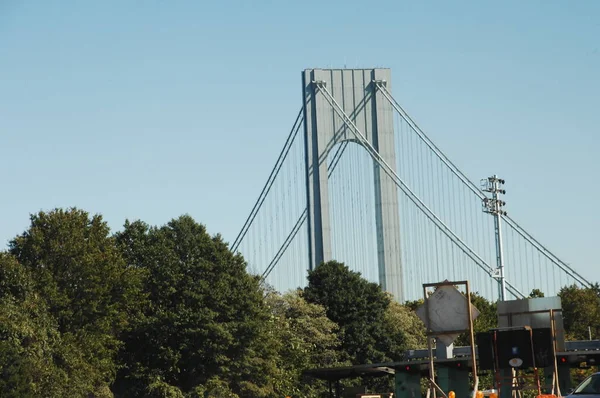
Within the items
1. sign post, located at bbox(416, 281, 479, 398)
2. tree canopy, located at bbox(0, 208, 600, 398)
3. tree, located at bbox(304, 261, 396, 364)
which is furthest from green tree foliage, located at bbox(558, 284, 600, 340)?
sign post, located at bbox(416, 281, 479, 398)

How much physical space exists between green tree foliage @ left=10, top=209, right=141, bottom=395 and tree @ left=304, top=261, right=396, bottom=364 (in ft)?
67.1

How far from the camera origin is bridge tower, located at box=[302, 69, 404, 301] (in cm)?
7756

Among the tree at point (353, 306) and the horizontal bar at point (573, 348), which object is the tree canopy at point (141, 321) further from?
the horizontal bar at point (573, 348)

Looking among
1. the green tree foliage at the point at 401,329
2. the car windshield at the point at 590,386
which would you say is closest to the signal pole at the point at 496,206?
the green tree foliage at the point at 401,329

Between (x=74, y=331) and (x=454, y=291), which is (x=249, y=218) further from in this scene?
(x=454, y=291)

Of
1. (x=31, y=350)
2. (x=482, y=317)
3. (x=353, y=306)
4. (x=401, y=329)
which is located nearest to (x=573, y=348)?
(x=31, y=350)

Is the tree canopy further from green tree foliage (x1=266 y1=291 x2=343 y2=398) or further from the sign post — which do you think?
the sign post

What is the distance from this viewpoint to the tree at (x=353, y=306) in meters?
73.1

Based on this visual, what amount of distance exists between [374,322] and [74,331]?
24.5 m

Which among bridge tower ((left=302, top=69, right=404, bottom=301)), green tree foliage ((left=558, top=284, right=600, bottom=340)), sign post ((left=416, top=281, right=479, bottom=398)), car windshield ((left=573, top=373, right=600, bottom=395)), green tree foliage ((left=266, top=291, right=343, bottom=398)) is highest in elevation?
bridge tower ((left=302, top=69, right=404, bottom=301))

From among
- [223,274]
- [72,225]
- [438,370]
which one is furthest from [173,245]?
[438,370]

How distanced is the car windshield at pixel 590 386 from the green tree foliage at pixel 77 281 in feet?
120

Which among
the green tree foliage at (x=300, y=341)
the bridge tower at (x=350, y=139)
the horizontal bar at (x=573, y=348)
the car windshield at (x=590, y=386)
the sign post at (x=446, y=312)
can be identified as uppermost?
the bridge tower at (x=350, y=139)

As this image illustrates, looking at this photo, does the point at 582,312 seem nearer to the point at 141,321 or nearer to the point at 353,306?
the point at 353,306
